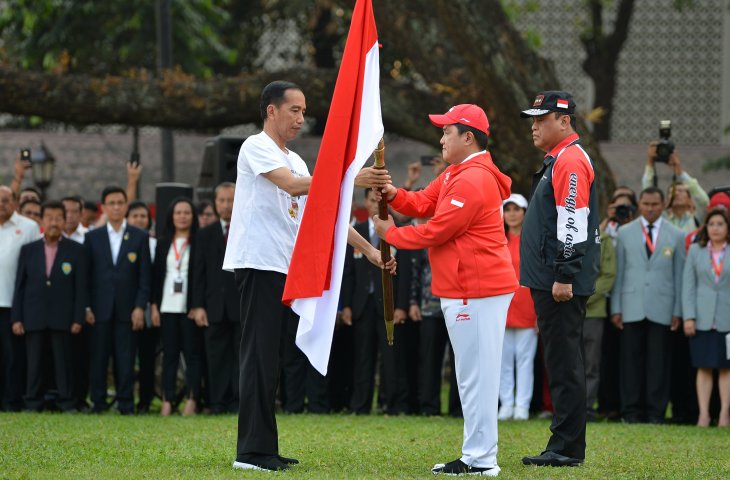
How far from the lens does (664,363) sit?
43.7 feet

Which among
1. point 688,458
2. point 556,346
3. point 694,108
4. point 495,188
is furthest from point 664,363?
point 694,108

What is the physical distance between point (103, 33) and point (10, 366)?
11151 mm

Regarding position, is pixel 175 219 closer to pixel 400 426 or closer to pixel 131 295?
pixel 131 295

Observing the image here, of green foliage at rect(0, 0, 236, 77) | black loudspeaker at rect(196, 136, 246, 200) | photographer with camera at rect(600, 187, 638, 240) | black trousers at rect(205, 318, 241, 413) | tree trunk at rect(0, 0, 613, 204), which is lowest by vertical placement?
black trousers at rect(205, 318, 241, 413)

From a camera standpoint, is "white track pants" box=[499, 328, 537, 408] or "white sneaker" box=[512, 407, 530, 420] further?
"white track pants" box=[499, 328, 537, 408]

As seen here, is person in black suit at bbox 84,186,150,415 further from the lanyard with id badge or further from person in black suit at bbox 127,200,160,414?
the lanyard with id badge

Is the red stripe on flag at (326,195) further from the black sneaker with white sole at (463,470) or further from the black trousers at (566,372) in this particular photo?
the black trousers at (566,372)

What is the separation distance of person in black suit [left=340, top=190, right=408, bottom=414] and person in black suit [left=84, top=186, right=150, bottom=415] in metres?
2.22

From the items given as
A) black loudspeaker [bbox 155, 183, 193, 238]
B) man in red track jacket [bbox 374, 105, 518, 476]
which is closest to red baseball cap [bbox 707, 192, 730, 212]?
black loudspeaker [bbox 155, 183, 193, 238]

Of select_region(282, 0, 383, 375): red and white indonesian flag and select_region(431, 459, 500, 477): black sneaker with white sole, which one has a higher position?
select_region(282, 0, 383, 375): red and white indonesian flag

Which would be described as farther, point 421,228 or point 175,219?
point 175,219

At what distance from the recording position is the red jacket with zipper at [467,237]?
315 inches

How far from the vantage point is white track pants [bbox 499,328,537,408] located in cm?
1335

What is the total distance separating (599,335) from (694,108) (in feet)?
43.4
